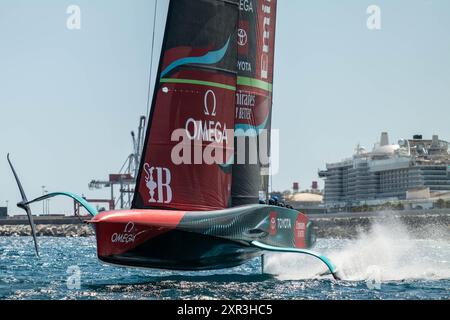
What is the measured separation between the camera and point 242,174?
20.1 metres

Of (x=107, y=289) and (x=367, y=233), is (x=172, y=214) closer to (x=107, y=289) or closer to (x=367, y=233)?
(x=107, y=289)

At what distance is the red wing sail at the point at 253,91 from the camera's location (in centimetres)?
2019

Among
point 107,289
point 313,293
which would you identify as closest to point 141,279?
point 107,289

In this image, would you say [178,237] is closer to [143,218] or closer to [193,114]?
[143,218]

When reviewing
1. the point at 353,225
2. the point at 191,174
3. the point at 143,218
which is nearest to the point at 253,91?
the point at 191,174

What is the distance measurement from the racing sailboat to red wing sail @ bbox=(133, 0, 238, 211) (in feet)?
0.06

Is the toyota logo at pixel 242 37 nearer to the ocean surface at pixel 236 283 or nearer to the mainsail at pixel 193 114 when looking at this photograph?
the mainsail at pixel 193 114

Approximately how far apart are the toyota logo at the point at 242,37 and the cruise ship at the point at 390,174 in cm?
9045

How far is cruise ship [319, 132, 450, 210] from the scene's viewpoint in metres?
116

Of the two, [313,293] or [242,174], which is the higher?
[242,174]

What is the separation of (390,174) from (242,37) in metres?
101

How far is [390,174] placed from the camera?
119625 millimetres

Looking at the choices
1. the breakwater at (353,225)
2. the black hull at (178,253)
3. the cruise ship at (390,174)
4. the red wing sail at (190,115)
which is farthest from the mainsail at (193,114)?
the cruise ship at (390,174)

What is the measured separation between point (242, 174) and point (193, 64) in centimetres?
327
